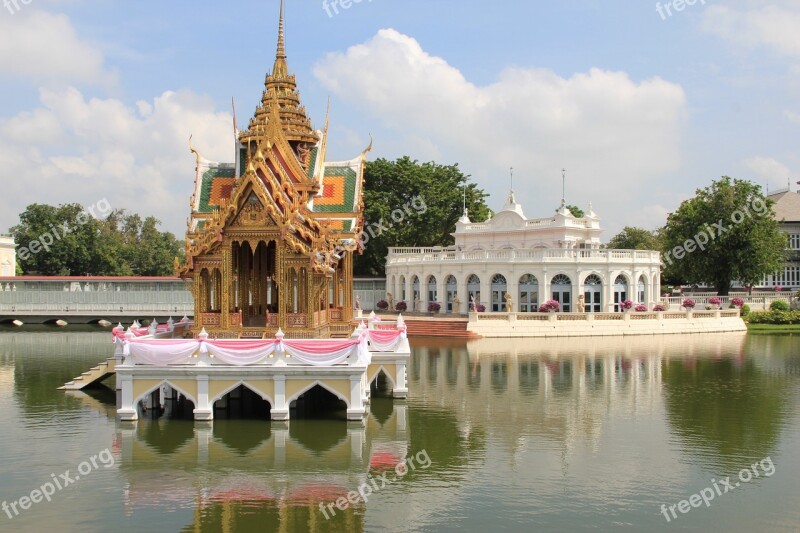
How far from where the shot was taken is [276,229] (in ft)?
58.3

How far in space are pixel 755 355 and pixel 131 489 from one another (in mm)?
26474

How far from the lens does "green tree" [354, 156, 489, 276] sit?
177ft

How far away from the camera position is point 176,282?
5044 cm

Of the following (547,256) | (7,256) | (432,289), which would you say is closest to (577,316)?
(547,256)

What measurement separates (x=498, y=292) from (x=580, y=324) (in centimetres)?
749

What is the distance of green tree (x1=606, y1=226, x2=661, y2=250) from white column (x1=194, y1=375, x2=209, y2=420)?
60.5 m

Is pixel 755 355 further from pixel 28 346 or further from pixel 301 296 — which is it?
pixel 28 346

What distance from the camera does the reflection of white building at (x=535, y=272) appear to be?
4344 cm

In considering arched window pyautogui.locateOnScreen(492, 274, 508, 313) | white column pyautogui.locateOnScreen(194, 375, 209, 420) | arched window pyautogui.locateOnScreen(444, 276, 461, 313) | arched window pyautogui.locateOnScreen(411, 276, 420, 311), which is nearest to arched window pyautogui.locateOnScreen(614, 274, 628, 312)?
arched window pyautogui.locateOnScreen(492, 274, 508, 313)

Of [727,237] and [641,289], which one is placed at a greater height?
[727,237]

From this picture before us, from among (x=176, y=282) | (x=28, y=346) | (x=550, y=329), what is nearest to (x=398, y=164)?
(x=176, y=282)

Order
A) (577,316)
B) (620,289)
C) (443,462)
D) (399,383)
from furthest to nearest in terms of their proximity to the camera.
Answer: (620,289) → (577,316) → (399,383) → (443,462)

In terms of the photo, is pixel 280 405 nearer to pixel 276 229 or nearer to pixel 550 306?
pixel 276 229

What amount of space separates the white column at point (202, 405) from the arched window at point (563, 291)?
30.5 meters
